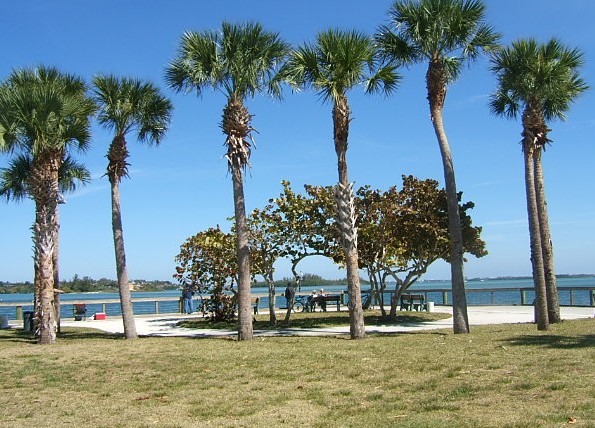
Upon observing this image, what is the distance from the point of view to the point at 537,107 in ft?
55.7

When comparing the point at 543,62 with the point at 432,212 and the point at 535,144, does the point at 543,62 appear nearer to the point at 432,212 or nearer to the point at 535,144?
the point at 535,144

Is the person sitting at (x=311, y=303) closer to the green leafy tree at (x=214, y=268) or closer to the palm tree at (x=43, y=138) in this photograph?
the green leafy tree at (x=214, y=268)

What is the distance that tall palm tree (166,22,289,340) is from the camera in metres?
15.9

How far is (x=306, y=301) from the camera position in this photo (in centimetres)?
3134

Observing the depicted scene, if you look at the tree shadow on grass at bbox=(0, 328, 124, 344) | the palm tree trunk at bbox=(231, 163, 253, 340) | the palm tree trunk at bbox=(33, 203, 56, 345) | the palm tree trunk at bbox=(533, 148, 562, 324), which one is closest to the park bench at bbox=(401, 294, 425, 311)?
the palm tree trunk at bbox=(533, 148, 562, 324)

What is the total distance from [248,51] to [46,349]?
8.88 m

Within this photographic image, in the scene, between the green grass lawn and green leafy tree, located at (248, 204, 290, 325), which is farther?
green leafy tree, located at (248, 204, 290, 325)

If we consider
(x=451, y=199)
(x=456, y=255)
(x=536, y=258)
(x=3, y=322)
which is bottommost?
(x=3, y=322)

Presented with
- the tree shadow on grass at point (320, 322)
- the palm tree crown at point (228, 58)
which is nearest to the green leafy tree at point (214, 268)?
the tree shadow on grass at point (320, 322)

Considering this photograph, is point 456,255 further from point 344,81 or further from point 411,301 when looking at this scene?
point 411,301

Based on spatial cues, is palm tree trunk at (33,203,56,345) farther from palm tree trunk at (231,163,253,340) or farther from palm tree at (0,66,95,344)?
palm tree trunk at (231,163,253,340)

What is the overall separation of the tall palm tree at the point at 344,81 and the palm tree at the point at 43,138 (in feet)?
21.0

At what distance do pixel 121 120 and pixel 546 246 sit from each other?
42.4 ft

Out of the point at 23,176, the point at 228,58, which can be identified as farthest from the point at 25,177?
the point at 228,58
